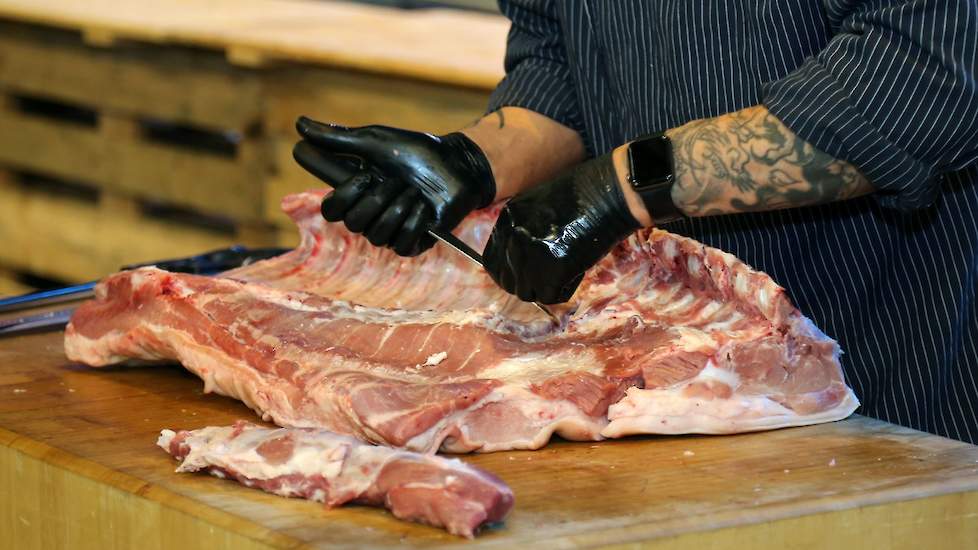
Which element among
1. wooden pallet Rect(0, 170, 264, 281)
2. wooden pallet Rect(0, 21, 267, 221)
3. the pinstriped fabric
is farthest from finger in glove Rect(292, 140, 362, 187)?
wooden pallet Rect(0, 170, 264, 281)

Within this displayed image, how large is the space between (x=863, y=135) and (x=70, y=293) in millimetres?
2054

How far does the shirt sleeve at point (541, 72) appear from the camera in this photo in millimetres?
3730

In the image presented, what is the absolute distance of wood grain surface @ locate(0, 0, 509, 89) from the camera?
6059 mm

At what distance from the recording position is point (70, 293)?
386cm

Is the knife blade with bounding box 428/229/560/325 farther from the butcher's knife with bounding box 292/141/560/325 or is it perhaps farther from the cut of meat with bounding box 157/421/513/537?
the cut of meat with bounding box 157/421/513/537

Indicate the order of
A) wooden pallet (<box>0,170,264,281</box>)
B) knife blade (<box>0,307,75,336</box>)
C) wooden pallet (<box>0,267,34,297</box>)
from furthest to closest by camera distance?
1. wooden pallet (<box>0,267,34,297</box>)
2. wooden pallet (<box>0,170,264,281</box>)
3. knife blade (<box>0,307,75,336</box>)

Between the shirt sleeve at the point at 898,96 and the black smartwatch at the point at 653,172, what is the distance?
0.77 feet

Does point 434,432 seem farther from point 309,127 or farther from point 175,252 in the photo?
point 175,252

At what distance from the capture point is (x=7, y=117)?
8391 mm

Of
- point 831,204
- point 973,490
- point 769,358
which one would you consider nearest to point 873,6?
point 831,204

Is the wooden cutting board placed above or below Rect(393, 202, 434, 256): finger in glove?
→ below

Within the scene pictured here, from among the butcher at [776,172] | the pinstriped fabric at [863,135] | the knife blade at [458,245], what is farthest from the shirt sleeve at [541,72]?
the knife blade at [458,245]

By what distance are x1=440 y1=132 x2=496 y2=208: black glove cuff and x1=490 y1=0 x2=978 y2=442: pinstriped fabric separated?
0.33 metres

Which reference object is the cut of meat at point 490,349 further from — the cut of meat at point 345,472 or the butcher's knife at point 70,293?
the butcher's knife at point 70,293
